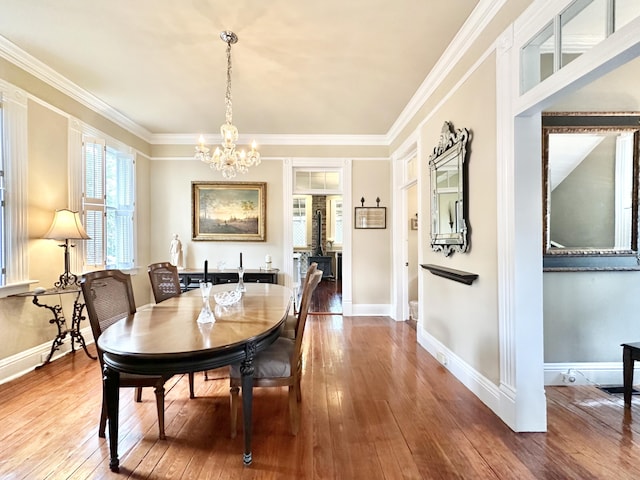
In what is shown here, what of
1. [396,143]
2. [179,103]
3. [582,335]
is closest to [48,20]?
[179,103]

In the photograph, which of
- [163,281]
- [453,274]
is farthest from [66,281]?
[453,274]

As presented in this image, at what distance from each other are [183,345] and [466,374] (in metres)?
2.23

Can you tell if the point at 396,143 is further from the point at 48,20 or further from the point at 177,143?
the point at 48,20

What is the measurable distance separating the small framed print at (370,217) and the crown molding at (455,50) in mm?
1458

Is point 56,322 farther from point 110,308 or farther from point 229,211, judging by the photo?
point 229,211

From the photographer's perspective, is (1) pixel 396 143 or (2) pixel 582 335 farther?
(1) pixel 396 143

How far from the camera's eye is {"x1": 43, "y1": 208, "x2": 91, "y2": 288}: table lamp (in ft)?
9.49

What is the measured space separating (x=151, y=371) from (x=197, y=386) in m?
1.39

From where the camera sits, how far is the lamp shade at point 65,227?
2885 mm

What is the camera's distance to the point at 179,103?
3.70m

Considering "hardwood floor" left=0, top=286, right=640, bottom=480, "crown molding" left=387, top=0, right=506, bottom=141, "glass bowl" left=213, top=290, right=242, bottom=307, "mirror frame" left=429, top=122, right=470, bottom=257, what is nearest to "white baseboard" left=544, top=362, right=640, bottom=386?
"hardwood floor" left=0, top=286, right=640, bottom=480

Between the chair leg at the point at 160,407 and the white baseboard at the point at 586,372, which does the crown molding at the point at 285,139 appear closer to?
the white baseboard at the point at 586,372

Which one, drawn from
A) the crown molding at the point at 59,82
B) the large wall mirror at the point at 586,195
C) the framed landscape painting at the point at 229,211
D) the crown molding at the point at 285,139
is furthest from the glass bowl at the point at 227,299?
the crown molding at the point at 285,139

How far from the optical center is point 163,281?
287cm
